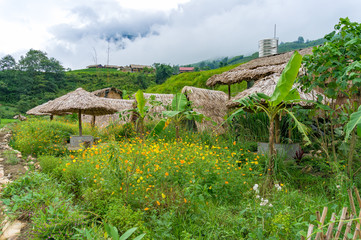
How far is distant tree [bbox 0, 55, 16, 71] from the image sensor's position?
38.6 meters

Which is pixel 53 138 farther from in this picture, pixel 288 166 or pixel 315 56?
pixel 315 56

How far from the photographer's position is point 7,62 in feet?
127

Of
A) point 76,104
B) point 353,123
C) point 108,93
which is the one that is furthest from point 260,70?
point 108,93

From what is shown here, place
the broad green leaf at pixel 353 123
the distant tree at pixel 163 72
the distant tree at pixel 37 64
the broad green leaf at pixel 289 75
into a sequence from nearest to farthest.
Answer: the broad green leaf at pixel 353 123 → the broad green leaf at pixel 289 75 → the distant tree at pixel 163 72 → the distant tree at pixel 37 64

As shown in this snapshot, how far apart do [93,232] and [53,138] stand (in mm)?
6616

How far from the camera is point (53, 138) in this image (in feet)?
26.3

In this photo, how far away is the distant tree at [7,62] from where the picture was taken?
38.6 metres

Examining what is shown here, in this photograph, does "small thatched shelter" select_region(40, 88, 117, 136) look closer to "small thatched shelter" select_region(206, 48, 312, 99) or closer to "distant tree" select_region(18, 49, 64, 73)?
"small thatched shelter" select_region(206, 48, 312, 99)

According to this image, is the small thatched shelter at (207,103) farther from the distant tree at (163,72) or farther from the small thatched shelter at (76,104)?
the distant tree at (163,72)

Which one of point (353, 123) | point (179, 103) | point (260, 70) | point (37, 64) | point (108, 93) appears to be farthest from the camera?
point (37, 64)

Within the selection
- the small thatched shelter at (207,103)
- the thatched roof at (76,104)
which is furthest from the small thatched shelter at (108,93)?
the small thatched shelter at (207,103)

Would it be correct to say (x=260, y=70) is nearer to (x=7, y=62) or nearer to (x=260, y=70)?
(x=260, y=70)

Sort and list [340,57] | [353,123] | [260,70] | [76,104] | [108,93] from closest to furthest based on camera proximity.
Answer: [353,123] < [340,57] < [76,104] < [260,70] < [108,93]

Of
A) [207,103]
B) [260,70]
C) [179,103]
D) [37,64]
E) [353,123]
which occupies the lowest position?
[207,103]
